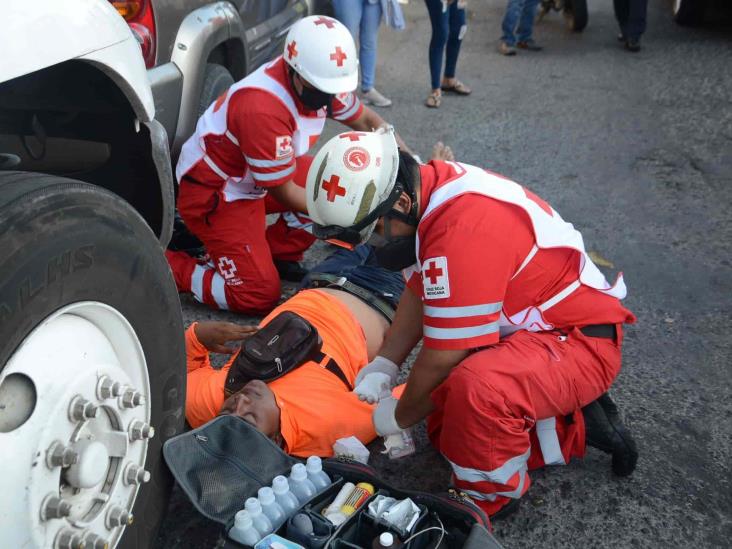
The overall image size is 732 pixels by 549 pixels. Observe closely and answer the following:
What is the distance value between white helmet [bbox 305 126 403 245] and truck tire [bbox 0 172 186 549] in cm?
62

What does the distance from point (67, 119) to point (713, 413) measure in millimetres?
2504

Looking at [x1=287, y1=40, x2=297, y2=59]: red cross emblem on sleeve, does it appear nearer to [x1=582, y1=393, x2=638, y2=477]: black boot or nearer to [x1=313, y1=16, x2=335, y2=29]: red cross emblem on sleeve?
[x1=313, y1=16, x2=335, y2=29]: red cross emblem on sleeve

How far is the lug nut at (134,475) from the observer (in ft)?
5.40

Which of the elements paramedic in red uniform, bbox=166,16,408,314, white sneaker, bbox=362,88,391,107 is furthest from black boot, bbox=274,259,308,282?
white sneaker, bbox=362,88,391,107

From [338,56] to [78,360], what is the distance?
7.34ft

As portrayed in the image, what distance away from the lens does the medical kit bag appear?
1898mm

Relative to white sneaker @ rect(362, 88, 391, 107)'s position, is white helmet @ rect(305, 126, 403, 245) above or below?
above

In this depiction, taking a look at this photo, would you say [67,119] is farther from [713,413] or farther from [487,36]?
[487,36]

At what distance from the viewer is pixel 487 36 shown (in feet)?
27.5

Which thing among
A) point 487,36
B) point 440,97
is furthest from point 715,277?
point 487,36

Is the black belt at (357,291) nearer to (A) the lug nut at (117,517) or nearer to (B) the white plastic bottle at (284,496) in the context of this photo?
(B) the white plastic bottle at (284,496)

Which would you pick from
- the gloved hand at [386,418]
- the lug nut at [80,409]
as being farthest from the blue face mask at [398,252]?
the lug nut at [80,409]

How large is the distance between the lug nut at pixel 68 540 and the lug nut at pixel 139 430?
232 millimetres

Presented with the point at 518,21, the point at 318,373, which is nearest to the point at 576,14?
the point at 518,21
